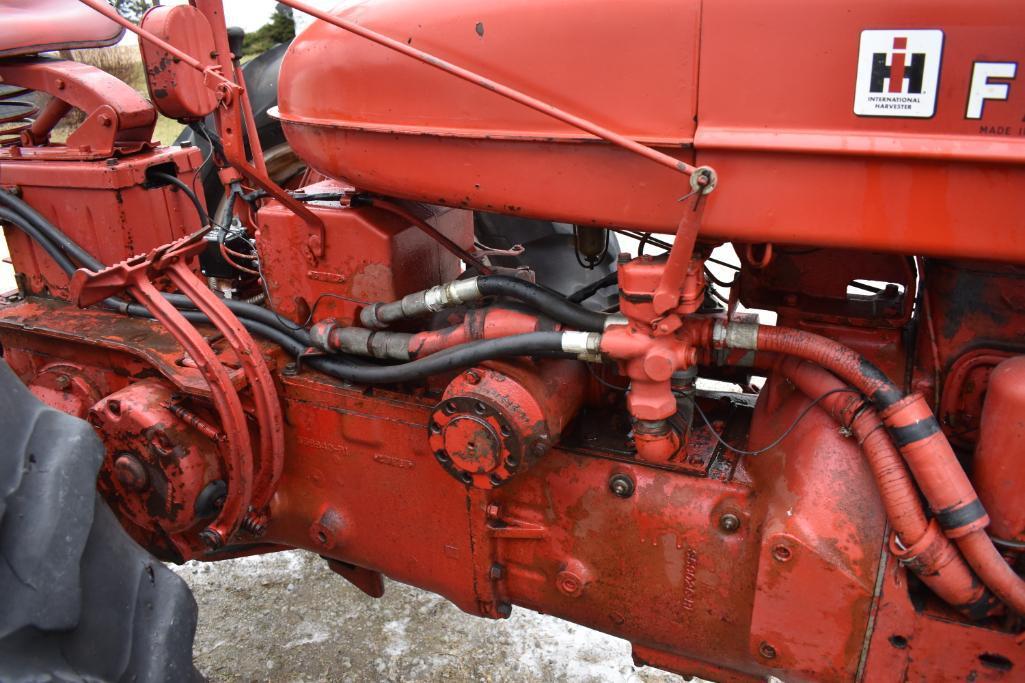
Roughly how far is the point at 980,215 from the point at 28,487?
148 centimetres

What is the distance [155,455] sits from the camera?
6.07 feet

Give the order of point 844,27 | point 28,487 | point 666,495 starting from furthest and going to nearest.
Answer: point 666,495 → point 28,487 → point 844,27

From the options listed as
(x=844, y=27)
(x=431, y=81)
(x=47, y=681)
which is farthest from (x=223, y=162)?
(x=844, y=27)

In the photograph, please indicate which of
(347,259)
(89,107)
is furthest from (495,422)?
(89,107)

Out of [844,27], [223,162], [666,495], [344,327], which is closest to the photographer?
[844,27]

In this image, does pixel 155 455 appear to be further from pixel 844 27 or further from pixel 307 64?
pixel 844 27

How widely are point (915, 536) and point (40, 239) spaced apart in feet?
6.83

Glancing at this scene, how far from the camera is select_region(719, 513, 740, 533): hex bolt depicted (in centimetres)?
157

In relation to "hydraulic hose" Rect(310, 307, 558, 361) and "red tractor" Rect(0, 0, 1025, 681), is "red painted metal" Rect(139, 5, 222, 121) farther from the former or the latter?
"hydraulic hose" Rect(310, 307, 558, 361)

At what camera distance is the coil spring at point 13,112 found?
2.46 meters

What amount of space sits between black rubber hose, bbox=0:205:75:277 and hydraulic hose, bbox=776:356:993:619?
6.13 feet

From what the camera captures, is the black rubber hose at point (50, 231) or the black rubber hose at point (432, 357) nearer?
the black rubber hose at point (432, 357)

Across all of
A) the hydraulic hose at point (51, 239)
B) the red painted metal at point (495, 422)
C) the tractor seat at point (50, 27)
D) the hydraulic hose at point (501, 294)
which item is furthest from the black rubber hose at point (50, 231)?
the red painted metal at point (495, 422)

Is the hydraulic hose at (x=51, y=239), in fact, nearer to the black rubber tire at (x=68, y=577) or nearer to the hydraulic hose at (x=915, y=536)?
the black rubber tire at (x=68, y=577)
